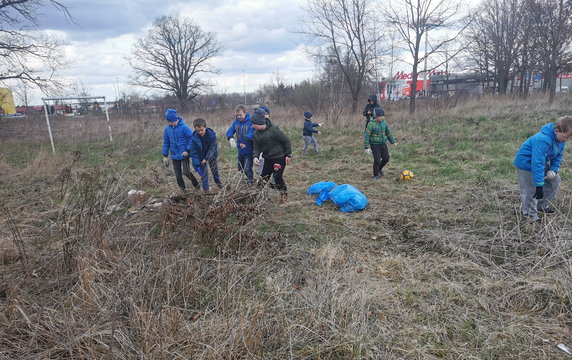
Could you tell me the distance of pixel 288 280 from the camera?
10.00ft

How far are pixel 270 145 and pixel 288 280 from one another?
104 inches

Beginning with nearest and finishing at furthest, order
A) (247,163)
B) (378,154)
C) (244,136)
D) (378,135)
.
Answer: (244,136), (247,163), (378,135), (378,154)

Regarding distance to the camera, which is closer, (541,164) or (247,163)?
(541,164)

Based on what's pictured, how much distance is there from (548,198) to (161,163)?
28.9ft

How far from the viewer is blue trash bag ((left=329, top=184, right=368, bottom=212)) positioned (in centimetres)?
504

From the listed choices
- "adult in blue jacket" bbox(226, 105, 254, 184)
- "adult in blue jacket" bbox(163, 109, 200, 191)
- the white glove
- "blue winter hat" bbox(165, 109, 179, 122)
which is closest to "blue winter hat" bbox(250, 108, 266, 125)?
"adult in blue jacket" bbox(226, 105, 254, 184)

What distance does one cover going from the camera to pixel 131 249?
10.6ft

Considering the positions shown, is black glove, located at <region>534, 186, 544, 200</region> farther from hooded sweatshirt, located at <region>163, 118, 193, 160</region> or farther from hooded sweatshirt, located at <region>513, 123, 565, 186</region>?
hooded sweatshirt, located at <region>163, 118, 193, 160</region>

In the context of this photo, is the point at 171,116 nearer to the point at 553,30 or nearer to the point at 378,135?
the point at 378,135

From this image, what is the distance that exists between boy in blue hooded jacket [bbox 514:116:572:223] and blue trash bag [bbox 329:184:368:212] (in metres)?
2.04

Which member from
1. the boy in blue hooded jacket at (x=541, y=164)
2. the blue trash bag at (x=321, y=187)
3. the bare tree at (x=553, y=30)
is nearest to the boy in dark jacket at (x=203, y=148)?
the blue trash bag at (x=321, y=187)

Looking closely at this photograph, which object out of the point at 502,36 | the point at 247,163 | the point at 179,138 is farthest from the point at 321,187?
the point at 502,36

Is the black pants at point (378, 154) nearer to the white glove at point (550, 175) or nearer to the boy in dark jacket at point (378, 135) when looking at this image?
the boy in dark jacket at point (378, 135)

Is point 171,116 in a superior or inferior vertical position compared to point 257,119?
superior
